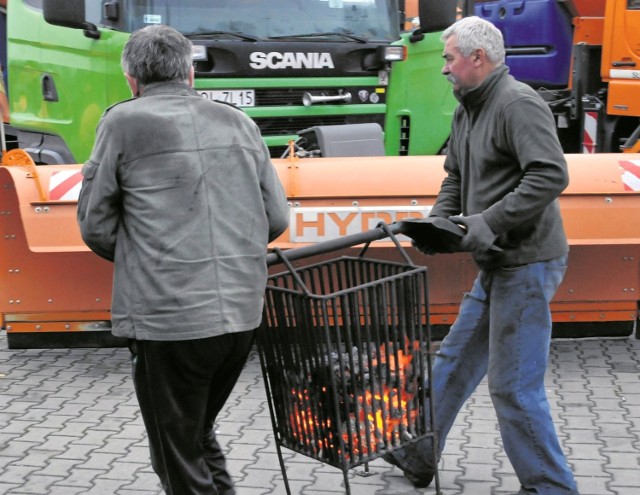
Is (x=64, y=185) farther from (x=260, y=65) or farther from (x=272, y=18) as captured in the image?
(x=272, y=18)

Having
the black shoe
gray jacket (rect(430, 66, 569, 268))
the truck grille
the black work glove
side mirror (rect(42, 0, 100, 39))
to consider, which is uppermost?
side mirror (rect(42, 0, 100, 39))

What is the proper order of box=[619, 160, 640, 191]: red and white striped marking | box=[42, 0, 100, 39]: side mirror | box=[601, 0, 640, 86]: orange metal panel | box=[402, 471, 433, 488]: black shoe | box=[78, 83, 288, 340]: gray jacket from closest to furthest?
box=[78, 83, 288, 340]: gray jacket
box=[402, 471, 433, 488]: black shoe
box=[619, 160, 640, 191]: red and white striped marking
box=[42, 0, 100, 39]: side mirror
box=[601, 0, 640, 86]: orange metal panel

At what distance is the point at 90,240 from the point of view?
11.2 ft

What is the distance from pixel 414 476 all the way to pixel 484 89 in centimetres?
153

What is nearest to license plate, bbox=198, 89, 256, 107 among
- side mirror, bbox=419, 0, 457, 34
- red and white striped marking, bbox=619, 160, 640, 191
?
side mirror, bbox=419, 0, 457, 34

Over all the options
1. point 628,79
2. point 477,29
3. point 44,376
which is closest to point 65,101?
point 44,376

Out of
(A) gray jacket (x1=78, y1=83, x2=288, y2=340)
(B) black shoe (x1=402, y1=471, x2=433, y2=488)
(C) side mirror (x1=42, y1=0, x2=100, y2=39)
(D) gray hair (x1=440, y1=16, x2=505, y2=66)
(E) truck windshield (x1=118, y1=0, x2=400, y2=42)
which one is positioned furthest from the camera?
(E) truck windshield (x1=118, y1=0, x2=400, y2=42)

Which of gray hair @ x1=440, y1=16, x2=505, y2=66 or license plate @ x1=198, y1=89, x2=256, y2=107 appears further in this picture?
license plate @ x1=198, y1=89, x2=256, y2=107

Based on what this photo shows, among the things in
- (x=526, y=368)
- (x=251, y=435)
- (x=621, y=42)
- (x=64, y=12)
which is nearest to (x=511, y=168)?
(x=526, y=368)

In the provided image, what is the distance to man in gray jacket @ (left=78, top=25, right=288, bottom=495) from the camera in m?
3.33

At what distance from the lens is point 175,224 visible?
333 centimetres

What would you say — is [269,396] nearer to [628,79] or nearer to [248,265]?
[248,265]

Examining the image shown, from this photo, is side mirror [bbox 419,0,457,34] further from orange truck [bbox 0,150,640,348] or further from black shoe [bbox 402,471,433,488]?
black shoe [bbox 402,471,433,488]

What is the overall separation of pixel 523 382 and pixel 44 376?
3.21 metres
